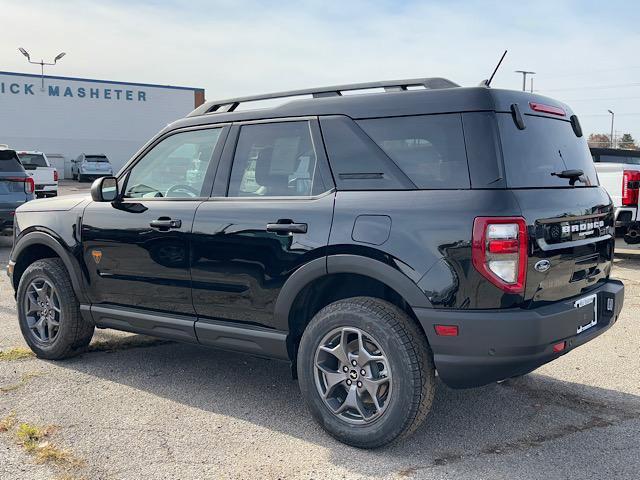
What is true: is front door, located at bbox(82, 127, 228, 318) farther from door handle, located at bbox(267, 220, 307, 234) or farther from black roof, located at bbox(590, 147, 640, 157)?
black roof, located at bbox(590, 147, 640, 157)

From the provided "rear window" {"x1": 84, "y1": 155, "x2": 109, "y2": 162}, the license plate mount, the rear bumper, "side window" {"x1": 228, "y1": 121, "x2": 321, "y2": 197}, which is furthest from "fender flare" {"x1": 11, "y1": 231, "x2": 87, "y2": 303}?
"rear window" {"x1": 84, "y1": 155, "x2": 109, "y2": 162}

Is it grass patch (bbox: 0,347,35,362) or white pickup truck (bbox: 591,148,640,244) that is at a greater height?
white pickup truck (bbox: 591,148,640,244)

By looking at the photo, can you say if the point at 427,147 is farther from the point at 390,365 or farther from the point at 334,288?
the point at 390,365

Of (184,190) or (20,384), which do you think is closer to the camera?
(184,190)

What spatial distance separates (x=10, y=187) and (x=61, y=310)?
738 centimetres

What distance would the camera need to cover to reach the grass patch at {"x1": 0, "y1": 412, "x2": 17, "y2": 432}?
378 centimetres

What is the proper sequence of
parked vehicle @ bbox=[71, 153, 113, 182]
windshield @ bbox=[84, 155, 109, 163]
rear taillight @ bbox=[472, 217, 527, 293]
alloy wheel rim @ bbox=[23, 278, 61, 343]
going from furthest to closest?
windshield @ bbox=[84, 155, 109, 163] < parked vehicle @ bbox=[71, 153, 113, 182] < alloy wheel rim @ bbox=[23, 278, 61, 343] < rear taillight @ bbox=[472, 217, 527, 293]

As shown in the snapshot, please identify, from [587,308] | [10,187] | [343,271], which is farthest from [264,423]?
[10,187]

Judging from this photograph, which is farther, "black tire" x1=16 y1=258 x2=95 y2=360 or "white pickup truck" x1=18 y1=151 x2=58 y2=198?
"white pickup truck" x1=18 y1=151 x2=58 y2=198

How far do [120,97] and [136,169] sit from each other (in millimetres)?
40450

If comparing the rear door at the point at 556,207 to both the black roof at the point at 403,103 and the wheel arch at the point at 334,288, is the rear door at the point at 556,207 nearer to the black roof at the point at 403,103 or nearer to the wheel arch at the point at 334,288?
the black roof at the point at 403,103

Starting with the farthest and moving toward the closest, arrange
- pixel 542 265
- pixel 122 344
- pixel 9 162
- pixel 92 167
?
pixel 92 167 → pixel 9 162 → pixel 122 344 → pixel 542 265

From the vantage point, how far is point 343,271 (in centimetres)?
355

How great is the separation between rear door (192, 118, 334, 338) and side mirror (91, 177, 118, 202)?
872 mm
